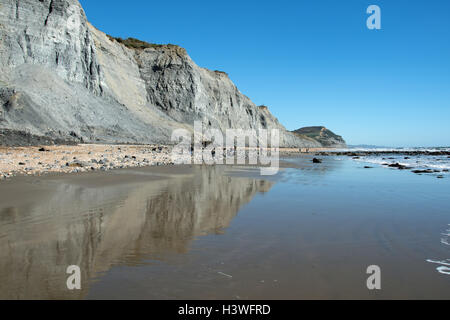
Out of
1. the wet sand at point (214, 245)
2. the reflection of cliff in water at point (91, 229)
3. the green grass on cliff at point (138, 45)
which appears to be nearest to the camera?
the wet sand at point (214, 245)

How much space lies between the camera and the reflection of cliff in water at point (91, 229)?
3674 mm

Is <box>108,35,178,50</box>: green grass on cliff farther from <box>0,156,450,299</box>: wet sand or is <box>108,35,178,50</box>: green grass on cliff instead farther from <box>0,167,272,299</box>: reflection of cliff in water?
<box>0,156,450,299</box>: wet sand

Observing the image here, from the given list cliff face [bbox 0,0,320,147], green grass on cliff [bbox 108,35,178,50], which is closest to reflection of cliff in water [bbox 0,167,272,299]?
cliff face [bbox 0,0,320,147]

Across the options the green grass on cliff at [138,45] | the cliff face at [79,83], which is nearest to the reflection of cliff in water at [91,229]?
the cliff face at [79,83]

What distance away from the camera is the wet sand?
11.3ft

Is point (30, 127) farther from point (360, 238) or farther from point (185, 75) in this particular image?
point (185, 75)

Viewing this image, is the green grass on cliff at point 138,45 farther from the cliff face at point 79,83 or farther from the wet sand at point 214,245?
the wet sand at point 214,245

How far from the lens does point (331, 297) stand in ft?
10.9

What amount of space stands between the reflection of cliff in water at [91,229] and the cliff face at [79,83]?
2357 cm

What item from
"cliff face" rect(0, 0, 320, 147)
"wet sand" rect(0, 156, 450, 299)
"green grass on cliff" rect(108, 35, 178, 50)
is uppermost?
"green grass on cliff" rect(108, 35, 178, 50)

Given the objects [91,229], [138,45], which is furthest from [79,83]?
[91,229]

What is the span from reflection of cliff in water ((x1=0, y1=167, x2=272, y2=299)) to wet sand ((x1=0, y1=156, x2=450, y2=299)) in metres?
0.02

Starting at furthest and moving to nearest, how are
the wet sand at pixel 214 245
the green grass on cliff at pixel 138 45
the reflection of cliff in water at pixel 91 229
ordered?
the green grass on cliff at pixel 138 45, the reflection of cliff in water at pixel 91 229, the wet sand at pixel 214 245
